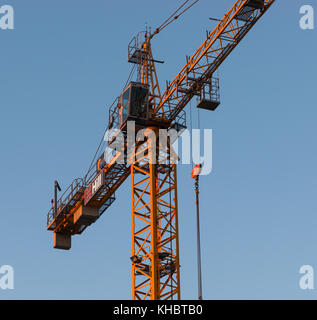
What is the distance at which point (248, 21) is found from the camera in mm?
59500

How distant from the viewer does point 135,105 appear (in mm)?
63281

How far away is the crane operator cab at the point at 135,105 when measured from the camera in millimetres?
63031

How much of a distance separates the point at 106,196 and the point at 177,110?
983cm

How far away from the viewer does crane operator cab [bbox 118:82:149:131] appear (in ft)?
207

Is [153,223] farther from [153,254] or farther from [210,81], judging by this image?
[210,81]

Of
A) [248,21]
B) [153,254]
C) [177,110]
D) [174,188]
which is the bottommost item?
[153,254]

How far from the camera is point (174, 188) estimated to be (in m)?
64.1
